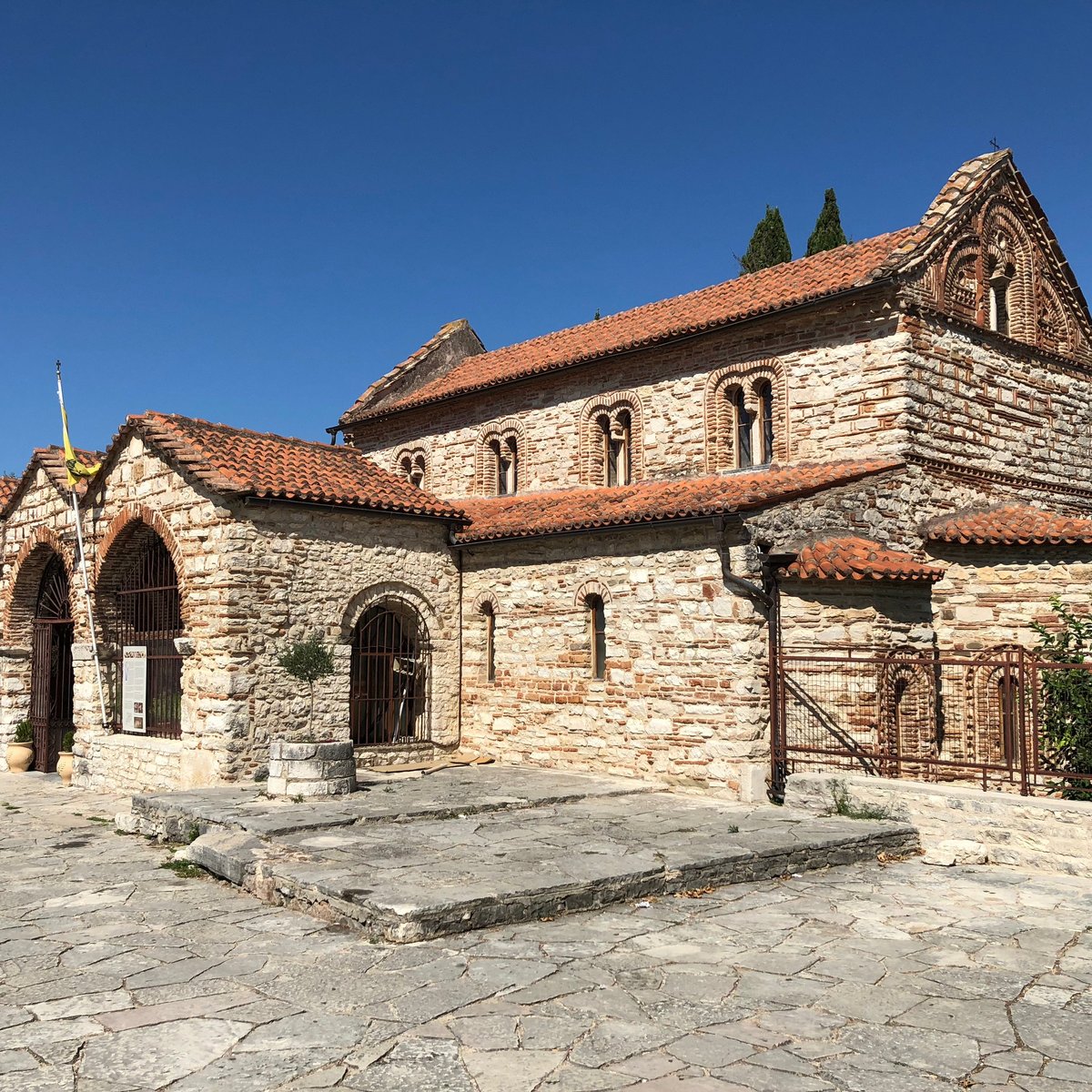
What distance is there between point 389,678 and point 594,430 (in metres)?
5.82

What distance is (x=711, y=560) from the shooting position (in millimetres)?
12617

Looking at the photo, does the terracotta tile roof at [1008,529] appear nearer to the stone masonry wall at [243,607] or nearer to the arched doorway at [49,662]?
the stone masonry wall at [243,607]

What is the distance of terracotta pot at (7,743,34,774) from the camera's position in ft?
58.5

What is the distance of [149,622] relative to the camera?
50.5 feet

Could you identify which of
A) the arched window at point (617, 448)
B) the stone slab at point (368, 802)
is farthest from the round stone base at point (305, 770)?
the arched window at point (617, 448)

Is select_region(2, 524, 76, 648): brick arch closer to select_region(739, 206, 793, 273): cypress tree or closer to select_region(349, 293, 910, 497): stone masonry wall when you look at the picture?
select_region(349, 293, 910, 497): stone masonry wall

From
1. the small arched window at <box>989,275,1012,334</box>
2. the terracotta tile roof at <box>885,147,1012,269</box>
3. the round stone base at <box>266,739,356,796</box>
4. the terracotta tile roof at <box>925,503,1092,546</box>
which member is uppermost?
the terracotta tile roof at <box>885,147,1012,269</box>

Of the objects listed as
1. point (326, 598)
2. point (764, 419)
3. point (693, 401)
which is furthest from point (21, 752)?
point (764, 419)

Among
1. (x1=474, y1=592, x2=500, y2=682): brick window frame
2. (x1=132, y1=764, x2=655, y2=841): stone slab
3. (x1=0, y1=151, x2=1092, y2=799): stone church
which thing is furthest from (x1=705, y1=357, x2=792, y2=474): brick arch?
(x1=132, y1=764, x2=655, y2=841): stone slab

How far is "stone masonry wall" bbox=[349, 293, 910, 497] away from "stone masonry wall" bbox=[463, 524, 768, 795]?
10.1 ft

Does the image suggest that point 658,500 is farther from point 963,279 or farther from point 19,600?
point 19,600

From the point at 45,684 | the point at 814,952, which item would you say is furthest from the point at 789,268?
the point at 45,684

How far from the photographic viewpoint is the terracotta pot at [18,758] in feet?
58.5

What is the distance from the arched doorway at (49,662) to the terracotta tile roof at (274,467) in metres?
4.29
